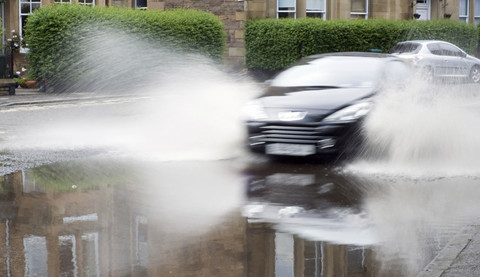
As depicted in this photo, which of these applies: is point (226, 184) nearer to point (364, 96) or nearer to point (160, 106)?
point (364, 96)

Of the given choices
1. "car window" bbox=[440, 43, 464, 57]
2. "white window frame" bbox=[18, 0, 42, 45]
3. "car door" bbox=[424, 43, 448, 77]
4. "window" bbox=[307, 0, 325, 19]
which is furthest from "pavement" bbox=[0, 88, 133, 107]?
"window" bbox=[307, 0, 325, 19]

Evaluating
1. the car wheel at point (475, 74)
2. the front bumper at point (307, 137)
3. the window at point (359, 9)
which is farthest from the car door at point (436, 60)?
the front bumper at point (307, 137)

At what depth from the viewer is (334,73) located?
14.9 m

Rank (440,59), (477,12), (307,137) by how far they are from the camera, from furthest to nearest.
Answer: (477,12), (440,59), (307,137)

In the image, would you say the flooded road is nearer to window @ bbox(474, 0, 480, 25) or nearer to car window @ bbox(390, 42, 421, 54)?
car window @ bbox(390, 42, 421, 54)

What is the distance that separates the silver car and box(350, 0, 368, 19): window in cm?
789

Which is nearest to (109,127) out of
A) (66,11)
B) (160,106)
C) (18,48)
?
(160,106)

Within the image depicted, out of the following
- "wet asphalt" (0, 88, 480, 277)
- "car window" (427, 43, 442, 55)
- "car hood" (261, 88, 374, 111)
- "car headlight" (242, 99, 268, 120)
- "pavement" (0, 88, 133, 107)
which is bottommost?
"wet asphalt" (0, 88, 480, 277)

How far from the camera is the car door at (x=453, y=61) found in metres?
33.2

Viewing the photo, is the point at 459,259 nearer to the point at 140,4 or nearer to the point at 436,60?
the point at 436,60

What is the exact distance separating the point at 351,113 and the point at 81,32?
689 inches

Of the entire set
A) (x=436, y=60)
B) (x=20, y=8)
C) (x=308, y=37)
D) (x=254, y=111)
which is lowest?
(x=254, y=111)

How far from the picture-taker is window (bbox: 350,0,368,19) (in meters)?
41.2

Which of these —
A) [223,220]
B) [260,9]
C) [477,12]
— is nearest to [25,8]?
[260,9]
